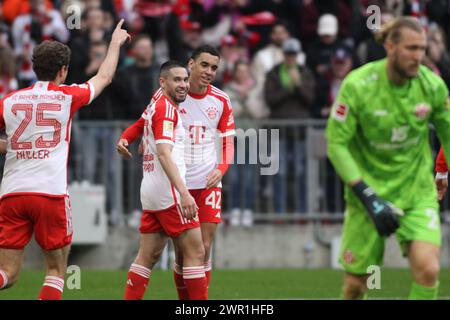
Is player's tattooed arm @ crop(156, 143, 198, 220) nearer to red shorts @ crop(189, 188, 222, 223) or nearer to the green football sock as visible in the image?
red shorts @ crop(189, 188, 222, 223)

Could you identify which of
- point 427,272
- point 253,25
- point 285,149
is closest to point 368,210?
point 427,272

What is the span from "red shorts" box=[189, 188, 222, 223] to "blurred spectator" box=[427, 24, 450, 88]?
8.32 meters

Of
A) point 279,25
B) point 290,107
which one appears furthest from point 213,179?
point 279,25

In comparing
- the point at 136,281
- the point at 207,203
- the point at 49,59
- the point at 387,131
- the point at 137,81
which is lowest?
the point at 136,281

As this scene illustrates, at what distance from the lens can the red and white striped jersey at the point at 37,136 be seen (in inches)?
423

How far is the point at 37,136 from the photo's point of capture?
10.7m

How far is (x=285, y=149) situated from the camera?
1936cm

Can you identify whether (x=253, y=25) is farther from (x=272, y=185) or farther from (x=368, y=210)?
(x=368, y=210)

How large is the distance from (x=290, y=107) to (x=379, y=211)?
1032cm

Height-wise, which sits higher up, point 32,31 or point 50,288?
point 32,31

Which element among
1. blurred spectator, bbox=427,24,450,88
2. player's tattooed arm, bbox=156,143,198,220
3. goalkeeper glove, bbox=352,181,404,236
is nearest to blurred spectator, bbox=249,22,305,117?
blurred spectator, bbox=427,24,450,88

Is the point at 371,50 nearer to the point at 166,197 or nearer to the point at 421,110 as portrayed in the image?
the point at 166,197

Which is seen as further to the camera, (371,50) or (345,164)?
(371,50)

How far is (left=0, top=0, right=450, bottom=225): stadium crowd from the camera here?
→ 63.5 ft
